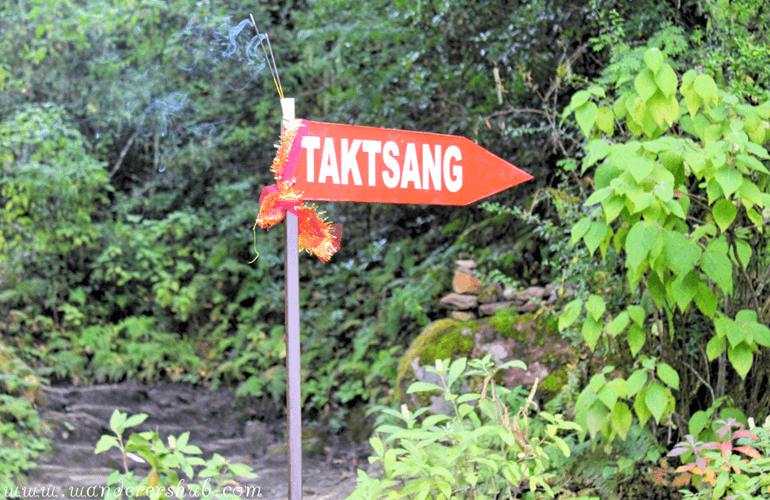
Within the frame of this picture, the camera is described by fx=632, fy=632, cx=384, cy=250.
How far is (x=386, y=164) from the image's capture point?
188 centimetres

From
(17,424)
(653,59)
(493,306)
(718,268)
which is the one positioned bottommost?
(17,424)

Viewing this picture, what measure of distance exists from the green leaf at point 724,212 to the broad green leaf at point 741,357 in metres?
0.45

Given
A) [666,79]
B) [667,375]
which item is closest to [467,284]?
[667,375]

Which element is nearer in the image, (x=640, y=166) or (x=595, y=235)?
(x=640, y=166)

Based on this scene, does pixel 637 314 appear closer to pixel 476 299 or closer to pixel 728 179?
pixel 728 179

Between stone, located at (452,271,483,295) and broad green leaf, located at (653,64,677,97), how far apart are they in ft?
8.67

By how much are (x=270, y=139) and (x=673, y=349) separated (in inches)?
232

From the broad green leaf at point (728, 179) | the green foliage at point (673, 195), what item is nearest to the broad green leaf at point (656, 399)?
the green foliage at point (673, 195)

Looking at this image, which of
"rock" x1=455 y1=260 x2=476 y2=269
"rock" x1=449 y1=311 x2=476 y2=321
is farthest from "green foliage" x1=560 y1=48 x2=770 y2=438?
"rock" x1=455 y1=260 x2=476 y2=269

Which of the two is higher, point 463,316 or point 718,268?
point 718,268

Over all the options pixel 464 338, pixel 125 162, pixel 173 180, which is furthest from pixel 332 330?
pixel 125 162

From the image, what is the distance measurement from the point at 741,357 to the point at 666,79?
101 centimetres

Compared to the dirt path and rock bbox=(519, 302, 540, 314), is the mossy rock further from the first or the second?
the dirt path

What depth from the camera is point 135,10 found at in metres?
7.18
